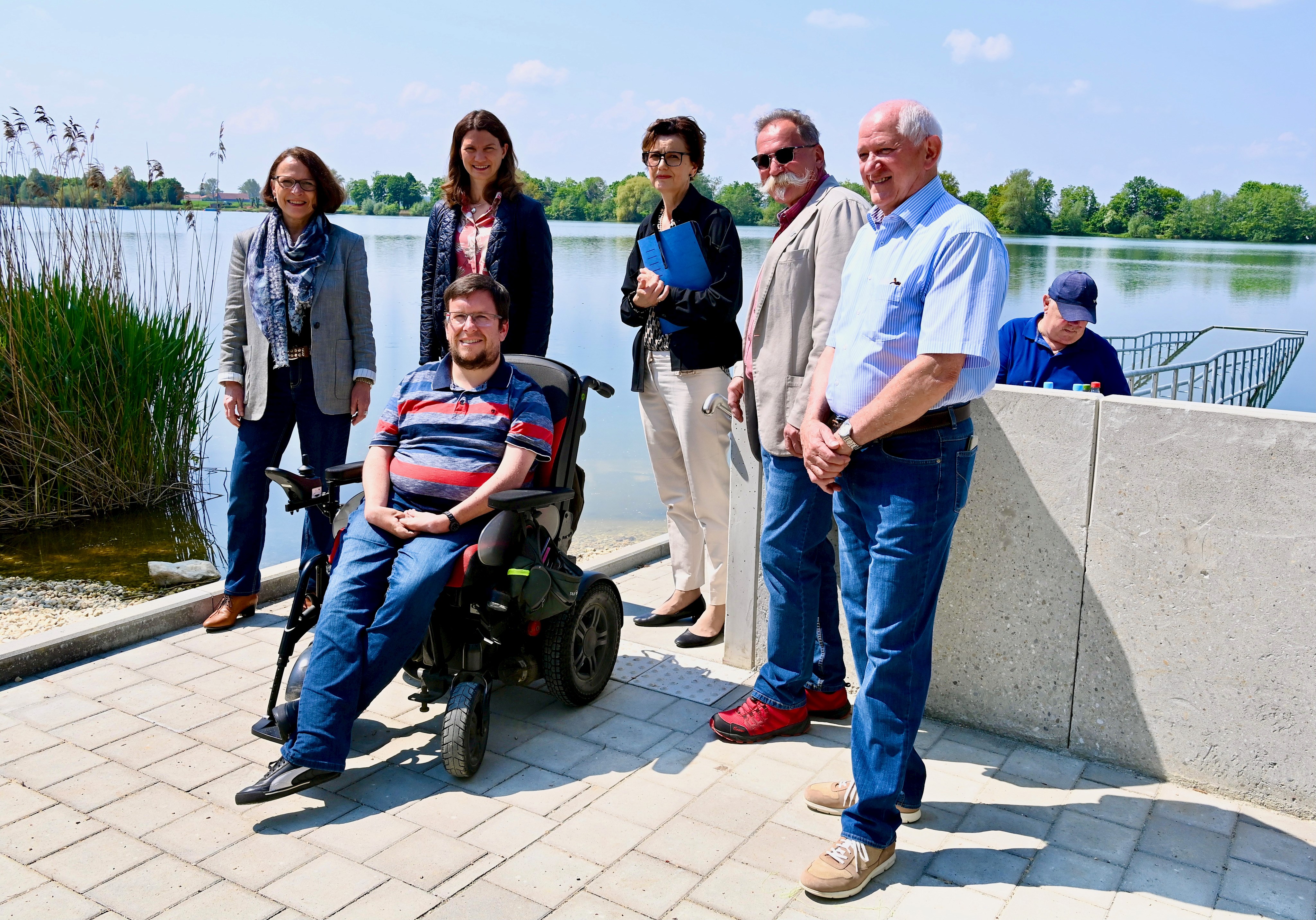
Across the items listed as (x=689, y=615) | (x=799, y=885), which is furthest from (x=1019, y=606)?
(x=689, y=615)

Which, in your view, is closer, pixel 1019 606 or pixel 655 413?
pixel 1019 606

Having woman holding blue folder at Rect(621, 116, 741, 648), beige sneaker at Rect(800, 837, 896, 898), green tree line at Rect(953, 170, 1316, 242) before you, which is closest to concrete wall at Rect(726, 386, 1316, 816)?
beige sneaker at Rect(800, 837, 896, 898)

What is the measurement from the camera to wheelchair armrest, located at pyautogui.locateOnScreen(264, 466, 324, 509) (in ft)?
11.7

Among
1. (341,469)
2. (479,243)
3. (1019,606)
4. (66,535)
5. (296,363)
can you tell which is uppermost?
(479,243)

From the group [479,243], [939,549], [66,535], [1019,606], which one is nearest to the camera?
[939,549]

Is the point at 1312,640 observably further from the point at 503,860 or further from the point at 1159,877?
the point at 503,860

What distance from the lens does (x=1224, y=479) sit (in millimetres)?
3021

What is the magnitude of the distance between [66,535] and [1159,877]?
6183 millimetres

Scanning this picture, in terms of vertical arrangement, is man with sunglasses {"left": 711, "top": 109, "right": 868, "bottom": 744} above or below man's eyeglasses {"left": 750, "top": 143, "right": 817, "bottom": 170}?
below

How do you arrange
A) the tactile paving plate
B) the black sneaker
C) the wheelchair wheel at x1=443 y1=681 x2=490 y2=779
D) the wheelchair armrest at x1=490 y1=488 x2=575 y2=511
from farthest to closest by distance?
1. the tactile paving plate
2. the wheelchair armrest at x1=490 y1=488 x2=575 y2=511
3. the wheelchair wheel at x1=443 y1=681 x2=490 y2=779
4. the black sneaker

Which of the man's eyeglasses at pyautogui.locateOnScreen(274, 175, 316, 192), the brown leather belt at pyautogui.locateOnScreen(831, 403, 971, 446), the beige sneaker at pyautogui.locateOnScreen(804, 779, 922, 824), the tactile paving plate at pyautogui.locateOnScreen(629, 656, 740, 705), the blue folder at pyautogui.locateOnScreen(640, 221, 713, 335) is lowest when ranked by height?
the tactile paving plate at pyautogui.locateOnScreen(629, 656, 740, 705)

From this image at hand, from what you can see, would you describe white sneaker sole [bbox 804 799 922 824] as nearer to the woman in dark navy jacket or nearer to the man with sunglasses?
the man with sunglasses

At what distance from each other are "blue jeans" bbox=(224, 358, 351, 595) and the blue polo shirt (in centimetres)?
279

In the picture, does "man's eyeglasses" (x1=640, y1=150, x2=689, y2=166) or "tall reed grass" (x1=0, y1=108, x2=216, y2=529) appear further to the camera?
"tall reed grass" (x1=0, y1=108, x2=216, y2=529)
